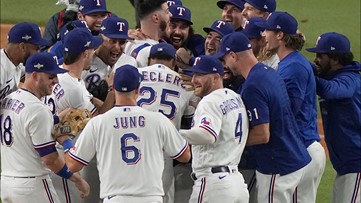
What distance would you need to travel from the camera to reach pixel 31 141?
6336 millimetres

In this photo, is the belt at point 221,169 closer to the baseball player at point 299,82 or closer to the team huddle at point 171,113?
the team huddle at point 171,113

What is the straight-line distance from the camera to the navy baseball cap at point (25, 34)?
266 inches

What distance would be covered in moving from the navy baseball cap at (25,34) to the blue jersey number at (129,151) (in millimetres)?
1295

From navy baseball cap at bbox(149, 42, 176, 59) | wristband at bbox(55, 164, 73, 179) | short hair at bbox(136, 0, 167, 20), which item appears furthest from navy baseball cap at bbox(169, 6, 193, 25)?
wristband at bbox(55, 164, 73, 179)

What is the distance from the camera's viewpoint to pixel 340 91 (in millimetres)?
7332

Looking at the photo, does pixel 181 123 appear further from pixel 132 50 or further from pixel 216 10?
pixel 216 10

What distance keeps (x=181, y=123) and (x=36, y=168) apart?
1344mm

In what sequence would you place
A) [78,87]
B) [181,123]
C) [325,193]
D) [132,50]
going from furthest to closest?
[325,193], [132,50], [181,123], [78,87]

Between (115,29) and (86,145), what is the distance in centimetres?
148

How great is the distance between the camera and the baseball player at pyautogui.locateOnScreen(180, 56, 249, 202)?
6371mm

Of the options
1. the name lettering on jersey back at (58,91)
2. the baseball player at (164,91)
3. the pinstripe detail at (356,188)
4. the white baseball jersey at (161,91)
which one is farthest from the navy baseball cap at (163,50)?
the pinstripe detail at (356,188)

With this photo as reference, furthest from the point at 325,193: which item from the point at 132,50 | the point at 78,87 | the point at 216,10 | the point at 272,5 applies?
the point at 216,10

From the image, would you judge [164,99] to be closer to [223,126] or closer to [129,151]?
[223,126]

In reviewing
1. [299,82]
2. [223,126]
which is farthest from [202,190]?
[299,82]
